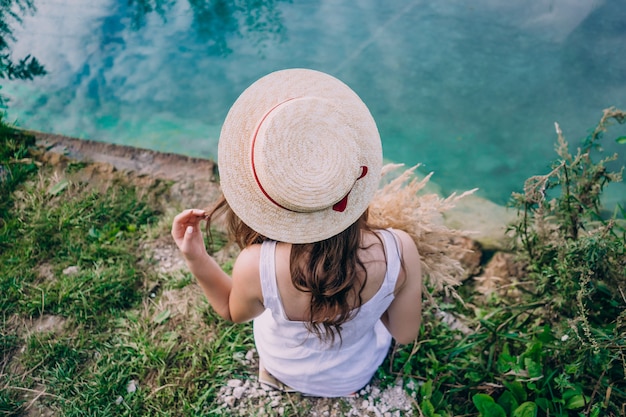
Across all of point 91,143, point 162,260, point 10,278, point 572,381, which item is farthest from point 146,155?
point 572,381

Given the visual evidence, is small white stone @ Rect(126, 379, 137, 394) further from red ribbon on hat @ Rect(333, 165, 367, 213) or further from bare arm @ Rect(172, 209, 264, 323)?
red ribbon on hat @ Rect(333, 165, 367, 213)

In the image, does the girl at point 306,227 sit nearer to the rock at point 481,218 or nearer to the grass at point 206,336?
the grass at point 206,336

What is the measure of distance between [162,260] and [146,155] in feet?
3.39

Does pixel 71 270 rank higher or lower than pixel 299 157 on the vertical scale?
lower

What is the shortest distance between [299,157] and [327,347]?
3.02 feet

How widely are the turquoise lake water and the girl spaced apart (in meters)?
2.14

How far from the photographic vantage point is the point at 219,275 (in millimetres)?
1841

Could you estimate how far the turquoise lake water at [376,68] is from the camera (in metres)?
3.85

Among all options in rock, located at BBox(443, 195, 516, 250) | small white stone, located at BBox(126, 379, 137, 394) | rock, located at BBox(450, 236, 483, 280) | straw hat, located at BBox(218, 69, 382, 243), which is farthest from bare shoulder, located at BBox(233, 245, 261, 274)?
rock, located at BBox(443, 195, 516, 250)

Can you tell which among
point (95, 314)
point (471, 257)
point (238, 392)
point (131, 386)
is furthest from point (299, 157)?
point (471, 257)

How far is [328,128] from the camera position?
1.34m

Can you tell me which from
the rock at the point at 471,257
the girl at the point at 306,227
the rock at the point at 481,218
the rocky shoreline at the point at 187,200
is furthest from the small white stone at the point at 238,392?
the rock at the point at 481,218

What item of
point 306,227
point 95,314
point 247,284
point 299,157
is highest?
point 299,157

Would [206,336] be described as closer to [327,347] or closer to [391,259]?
[327,347]
